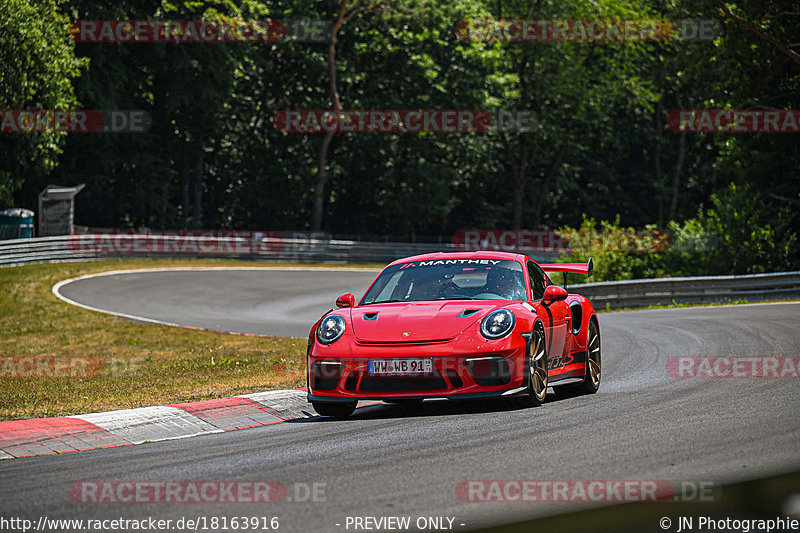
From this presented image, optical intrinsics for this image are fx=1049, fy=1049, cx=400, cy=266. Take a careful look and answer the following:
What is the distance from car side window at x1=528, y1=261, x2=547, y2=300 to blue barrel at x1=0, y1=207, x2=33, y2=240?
29.8 meters

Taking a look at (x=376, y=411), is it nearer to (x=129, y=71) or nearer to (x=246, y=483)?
(x=246, y=483)

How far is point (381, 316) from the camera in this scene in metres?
9.34

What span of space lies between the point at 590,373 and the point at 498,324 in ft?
7.41

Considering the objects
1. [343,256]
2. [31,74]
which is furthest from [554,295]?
[343,256]

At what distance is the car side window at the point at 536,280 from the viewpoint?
407 inches

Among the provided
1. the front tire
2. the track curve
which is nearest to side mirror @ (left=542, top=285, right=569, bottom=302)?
the front tire

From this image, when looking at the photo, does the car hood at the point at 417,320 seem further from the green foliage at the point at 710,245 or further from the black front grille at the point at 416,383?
the green foliage at the point at 710,245

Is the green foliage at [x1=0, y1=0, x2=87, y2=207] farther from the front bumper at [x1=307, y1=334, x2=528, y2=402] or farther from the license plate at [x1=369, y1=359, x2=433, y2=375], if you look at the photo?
the license plate at [x1=369, y1=359, x2=433, y2=375]

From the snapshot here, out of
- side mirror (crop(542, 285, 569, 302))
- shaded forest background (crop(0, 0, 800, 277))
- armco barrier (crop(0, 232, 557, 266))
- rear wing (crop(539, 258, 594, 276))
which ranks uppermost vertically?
shaded forest background (crop(0, 0, 800, 277))

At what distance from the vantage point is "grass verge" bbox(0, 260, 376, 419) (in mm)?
11062

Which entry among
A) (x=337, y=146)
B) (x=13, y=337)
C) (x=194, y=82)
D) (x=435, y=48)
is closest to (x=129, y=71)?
(x=194, y=82)

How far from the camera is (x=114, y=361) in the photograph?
52.1ft

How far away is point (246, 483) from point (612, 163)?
193 feet

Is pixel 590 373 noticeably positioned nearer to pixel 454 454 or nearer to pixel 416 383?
pixel 416 383
